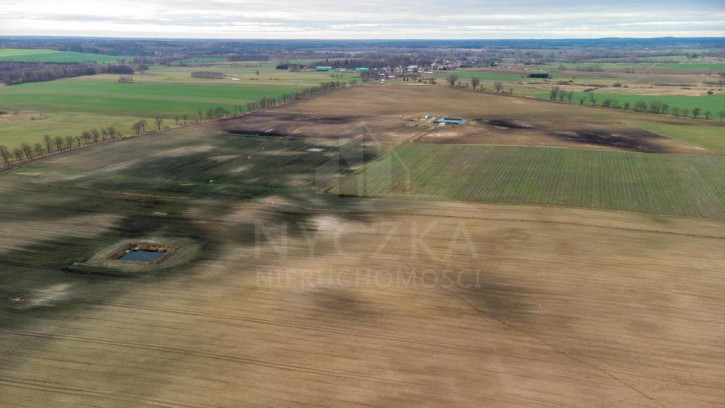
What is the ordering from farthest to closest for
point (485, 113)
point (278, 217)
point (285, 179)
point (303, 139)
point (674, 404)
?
point (485, 113)
point (303, 139)
point (285, 179)
point (278, 217)
point (674, 404)

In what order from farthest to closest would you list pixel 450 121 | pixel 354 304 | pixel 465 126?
1. pixel 450 121
2. pixel 465 126
3. pixel 354 304

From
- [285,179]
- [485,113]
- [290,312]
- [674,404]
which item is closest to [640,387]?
[674,404]

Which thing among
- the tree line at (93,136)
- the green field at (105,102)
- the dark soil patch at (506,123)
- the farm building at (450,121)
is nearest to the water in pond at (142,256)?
the tree line at (93,136)

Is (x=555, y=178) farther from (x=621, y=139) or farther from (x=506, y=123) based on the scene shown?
(x=506, y=123)

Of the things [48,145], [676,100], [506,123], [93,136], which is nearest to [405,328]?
[48,145]

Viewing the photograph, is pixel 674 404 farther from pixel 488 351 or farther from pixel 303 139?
pixel 303 139

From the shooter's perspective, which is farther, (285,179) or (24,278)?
(285,179)

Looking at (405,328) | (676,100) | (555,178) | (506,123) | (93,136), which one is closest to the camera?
(405,328)
